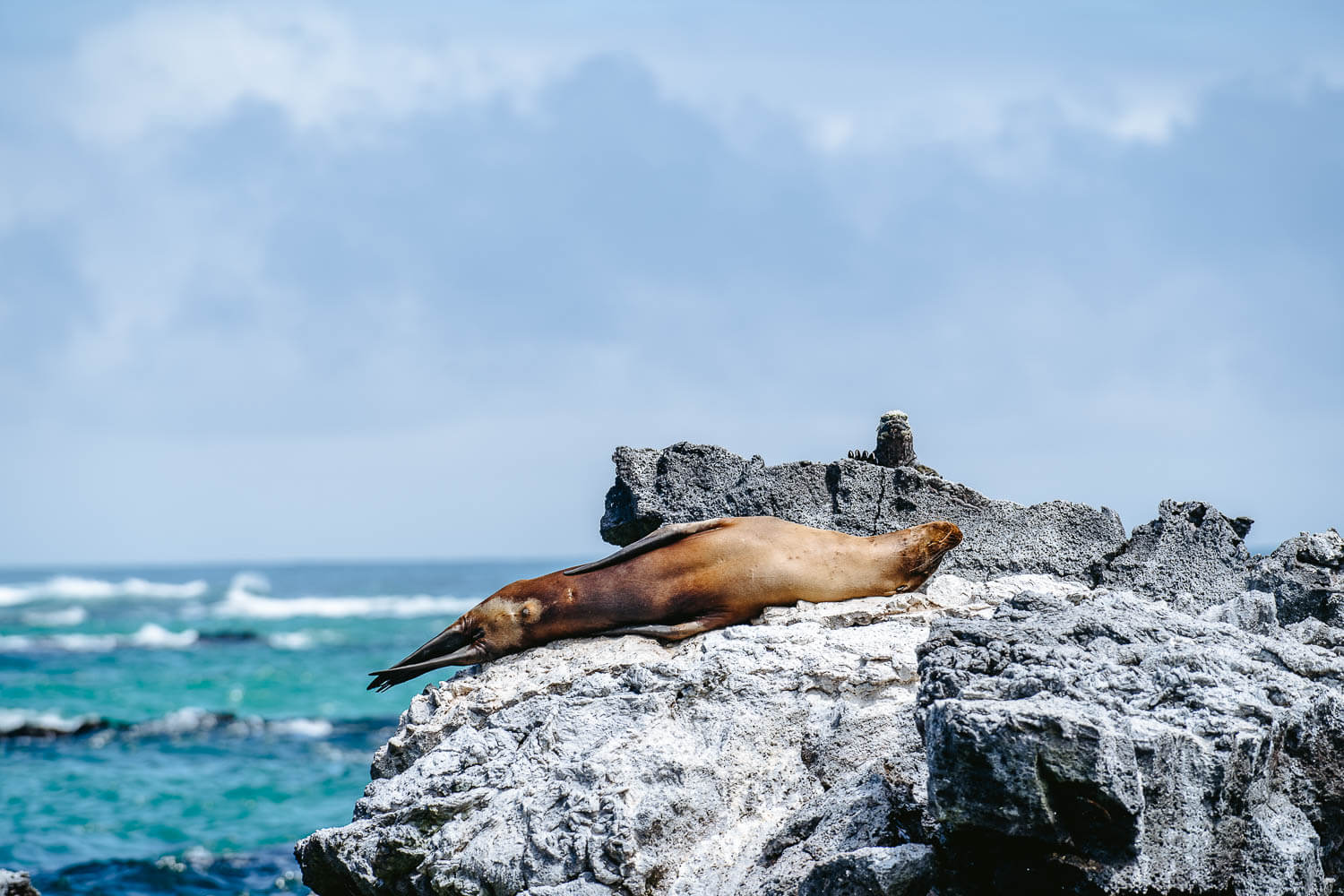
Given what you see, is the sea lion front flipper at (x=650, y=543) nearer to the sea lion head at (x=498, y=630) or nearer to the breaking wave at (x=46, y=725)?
the sea lion head at (x=498, y=630)

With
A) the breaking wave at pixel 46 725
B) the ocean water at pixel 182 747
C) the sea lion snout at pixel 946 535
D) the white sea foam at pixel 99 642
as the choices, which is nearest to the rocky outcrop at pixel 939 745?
the sea lion snout at pixel 946 535

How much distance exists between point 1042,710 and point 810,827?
3.18ft

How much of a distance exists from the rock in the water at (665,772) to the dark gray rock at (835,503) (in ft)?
3.00

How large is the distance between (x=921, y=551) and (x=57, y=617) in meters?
43.3

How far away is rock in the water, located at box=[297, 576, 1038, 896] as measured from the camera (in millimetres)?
3143

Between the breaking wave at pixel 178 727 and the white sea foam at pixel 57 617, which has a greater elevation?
the white sea foam at pixel 57 617

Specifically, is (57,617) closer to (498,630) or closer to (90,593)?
(90,593)

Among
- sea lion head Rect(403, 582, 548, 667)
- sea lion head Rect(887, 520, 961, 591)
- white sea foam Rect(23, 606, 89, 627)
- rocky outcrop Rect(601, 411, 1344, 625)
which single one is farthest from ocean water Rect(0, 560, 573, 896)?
sea lion head Rect(887, 520, 961, 591)

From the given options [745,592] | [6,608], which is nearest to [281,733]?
[745,592]

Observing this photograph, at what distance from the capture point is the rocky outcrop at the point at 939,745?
8.12 feet

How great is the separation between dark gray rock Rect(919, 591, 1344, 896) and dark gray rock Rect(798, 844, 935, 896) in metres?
0.07

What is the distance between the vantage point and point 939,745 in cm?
246

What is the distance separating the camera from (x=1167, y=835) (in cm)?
252

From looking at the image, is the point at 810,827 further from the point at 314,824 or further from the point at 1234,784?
the point at 314,824
